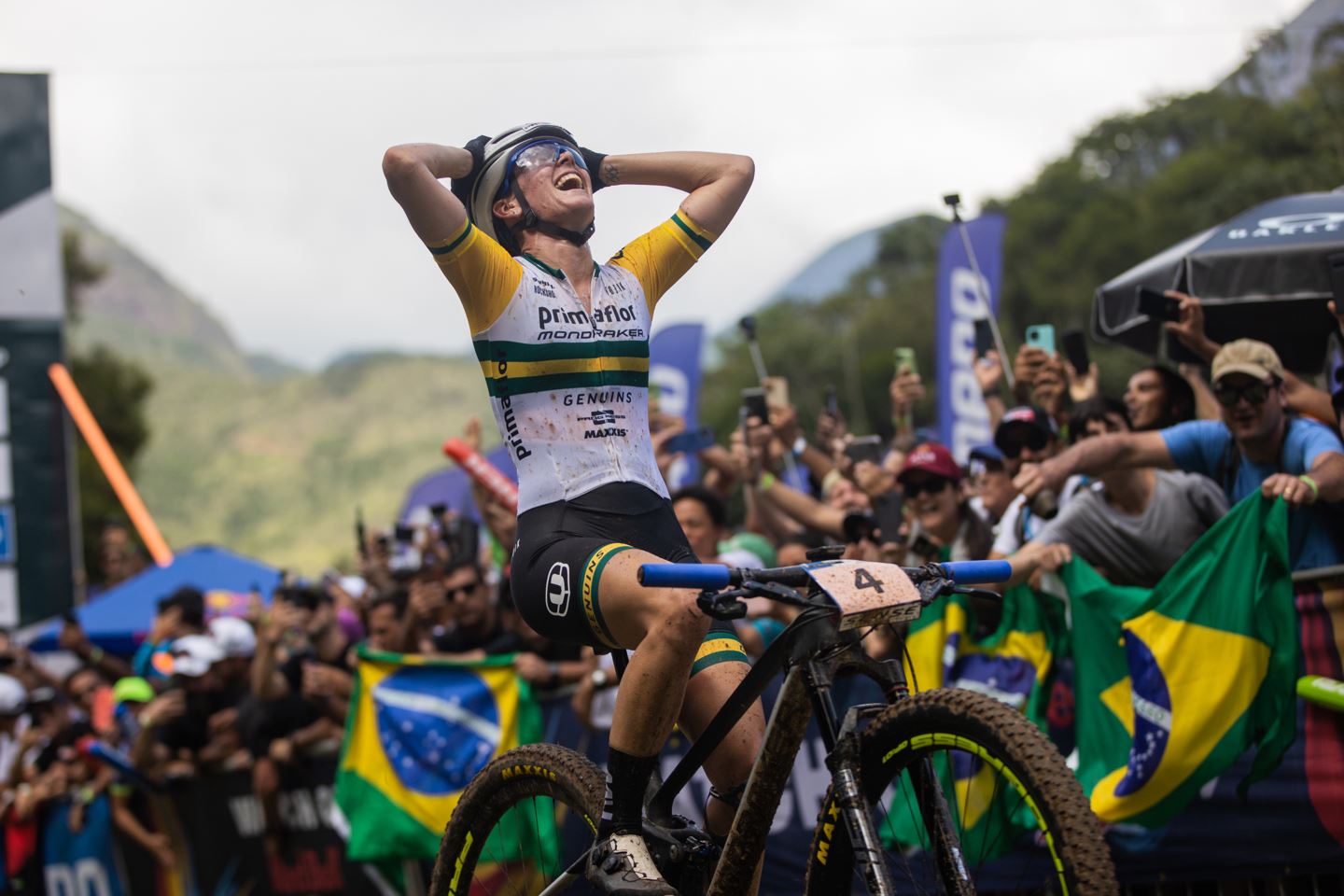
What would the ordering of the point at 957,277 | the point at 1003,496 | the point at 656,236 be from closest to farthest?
the point at 656,236
the point at 1003,496
the point at 957,277

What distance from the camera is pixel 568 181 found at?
461cm

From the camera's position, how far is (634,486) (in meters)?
4.39

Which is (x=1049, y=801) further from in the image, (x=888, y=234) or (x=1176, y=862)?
(x=888, y=234)

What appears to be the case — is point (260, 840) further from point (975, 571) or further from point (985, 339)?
point (975, 571)

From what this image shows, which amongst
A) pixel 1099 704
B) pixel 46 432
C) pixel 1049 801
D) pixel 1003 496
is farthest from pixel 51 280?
pixel 1049 801

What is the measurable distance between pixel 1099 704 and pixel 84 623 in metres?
12.7

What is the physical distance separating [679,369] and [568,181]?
828cm

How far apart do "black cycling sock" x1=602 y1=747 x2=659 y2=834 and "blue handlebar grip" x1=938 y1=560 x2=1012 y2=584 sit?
966mm

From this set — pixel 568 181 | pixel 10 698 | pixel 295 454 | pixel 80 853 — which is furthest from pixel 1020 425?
pixel 295 454

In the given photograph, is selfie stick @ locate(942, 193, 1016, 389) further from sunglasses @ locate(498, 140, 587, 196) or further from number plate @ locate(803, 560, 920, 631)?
number plate @ locate(803, 560, 920, 631)

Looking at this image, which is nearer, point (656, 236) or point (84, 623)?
point (656, 236)

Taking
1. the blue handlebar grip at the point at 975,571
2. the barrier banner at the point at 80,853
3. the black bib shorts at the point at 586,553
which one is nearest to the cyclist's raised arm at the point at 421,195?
the black bib shorts at the point at 586,553

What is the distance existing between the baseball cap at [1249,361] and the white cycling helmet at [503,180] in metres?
2.87

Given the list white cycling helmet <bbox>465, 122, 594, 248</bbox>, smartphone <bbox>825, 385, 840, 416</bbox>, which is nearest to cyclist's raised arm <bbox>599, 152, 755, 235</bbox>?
white cycling helmet <bbox>465, 122, 594, 248</bbox>
